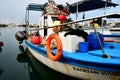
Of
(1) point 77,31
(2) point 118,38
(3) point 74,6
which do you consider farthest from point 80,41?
(3) point 74,6

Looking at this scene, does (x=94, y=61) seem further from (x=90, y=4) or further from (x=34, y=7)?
(x=90, y=4)

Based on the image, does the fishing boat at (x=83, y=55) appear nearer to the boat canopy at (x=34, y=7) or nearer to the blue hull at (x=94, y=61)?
the blue hull at (x=94, y=61)

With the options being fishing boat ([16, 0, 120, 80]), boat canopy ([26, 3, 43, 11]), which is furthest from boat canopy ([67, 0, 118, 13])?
fishing boat ([16, 0, 120, 80])

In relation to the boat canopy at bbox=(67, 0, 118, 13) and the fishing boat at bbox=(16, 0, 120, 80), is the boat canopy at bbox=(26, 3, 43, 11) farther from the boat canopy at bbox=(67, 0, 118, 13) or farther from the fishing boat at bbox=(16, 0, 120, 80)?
the fishing boat at bbox=(16, 0, 120, 80)

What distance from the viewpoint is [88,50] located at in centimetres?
638

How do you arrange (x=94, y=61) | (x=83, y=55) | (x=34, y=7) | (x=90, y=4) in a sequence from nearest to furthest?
(x=94, y=61) → (x=83, y=55) → (x=34, y=7) → (x=90, y=4)

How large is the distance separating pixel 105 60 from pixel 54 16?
15.6ft

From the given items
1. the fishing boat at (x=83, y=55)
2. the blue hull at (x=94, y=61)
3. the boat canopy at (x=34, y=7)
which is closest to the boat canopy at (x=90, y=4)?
the boat canopy at (x=34, y=7)

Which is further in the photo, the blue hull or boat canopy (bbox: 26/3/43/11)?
boat canopy (bbox: 26/3/43/11)

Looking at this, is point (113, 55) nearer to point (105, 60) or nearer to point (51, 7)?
point (105, 60)

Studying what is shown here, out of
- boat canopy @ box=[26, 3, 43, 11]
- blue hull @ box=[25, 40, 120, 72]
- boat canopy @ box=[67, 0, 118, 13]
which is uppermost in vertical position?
boat canopy @ box=[67, 0, 118, 13]

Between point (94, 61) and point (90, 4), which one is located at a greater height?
point (90, 4)

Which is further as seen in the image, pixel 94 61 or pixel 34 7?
pixel 34 7

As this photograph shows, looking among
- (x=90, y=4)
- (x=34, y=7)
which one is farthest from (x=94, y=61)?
(x=90, y=4)
